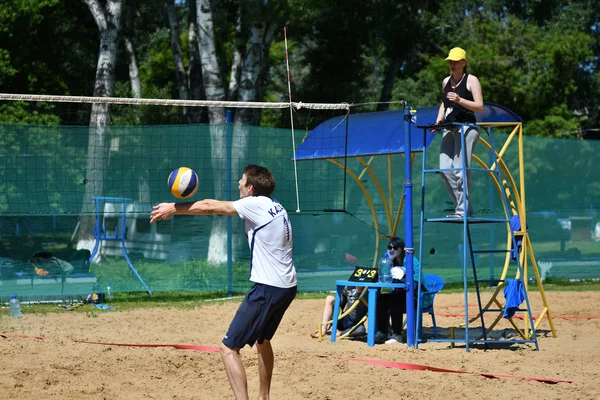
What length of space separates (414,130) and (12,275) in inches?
218

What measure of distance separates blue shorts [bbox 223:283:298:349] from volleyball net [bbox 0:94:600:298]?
477 cm

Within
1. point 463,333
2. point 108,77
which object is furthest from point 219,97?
point 463,333

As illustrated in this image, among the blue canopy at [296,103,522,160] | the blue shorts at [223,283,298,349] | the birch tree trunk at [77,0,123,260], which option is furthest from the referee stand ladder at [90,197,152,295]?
the blue shorts at [223,283,298,349]

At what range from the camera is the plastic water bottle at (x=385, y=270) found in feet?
28.1

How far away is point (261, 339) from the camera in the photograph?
541 centimetres

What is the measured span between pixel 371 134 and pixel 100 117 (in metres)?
7.96

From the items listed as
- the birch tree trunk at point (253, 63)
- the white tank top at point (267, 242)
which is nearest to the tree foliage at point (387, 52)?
the birch tree trunk at point (253, 63)

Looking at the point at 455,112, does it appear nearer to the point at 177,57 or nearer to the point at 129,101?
the point at 129,101

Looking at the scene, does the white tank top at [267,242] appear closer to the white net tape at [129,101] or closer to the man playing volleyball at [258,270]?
the man playing volleyball at [258,270]

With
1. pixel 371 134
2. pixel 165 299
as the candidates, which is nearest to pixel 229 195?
pixel 165 299

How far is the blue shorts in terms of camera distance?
5.25 m

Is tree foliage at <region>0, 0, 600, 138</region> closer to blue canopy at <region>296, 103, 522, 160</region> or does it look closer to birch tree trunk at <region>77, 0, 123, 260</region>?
birch tree trunk at <region>77, 0, 123, 260</region>

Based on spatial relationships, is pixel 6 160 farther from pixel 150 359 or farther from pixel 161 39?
pixel 161 39

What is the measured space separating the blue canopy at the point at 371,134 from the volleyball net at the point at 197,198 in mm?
40
